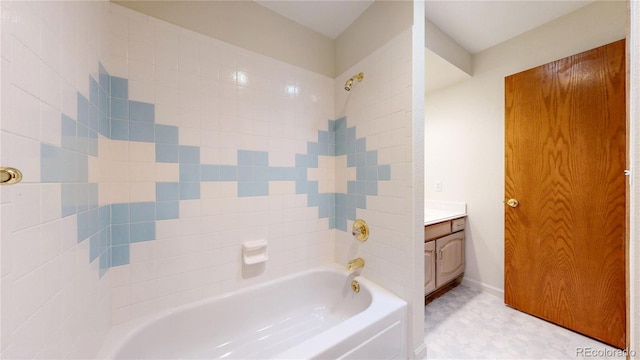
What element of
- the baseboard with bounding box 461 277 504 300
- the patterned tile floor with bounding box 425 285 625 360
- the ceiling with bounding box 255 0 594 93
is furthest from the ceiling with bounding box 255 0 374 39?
the baseboard with bounding box 461 277 504 300

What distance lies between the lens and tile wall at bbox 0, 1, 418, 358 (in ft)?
1.77

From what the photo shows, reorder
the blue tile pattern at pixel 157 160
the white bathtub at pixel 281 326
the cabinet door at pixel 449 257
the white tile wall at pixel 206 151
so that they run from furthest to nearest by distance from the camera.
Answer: the cabinet door at pixel 449 257 → the white tile wall at pixel 206 151 → the white bathtub at pixel 281 326 → the blue tile pattern at pixel 157 160

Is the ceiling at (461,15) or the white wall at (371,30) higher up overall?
the ceiling at (461,15)

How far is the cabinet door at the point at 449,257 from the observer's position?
1.81m

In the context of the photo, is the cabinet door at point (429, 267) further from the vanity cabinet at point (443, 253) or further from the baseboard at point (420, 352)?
the baseboard at point (420, 352)

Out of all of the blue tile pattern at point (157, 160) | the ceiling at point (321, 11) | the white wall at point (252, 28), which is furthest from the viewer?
the ceiling at point (321, 11)

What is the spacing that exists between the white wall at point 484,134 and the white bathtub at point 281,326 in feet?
4.45

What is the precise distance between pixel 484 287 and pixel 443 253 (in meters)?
0.63

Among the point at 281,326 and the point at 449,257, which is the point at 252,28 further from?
the point at 449,257

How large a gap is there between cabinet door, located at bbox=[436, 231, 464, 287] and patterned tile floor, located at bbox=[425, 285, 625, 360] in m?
0.23

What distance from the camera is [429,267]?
171cm
